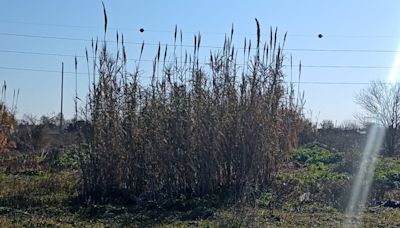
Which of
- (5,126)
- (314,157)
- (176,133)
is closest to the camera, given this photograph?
(176,133)

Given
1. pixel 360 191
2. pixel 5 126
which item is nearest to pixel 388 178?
pixel 360 191

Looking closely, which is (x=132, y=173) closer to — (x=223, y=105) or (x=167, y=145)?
(x=167, y=145)

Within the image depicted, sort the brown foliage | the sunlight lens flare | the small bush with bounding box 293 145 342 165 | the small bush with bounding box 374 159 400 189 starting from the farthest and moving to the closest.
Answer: the small bush with bounding box 293 145 342 165
the brown foliage
the small bush with bounding box 374 159 400 189
the sunlight lens flare

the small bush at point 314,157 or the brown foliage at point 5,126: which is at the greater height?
the brown foliage at point 5,126

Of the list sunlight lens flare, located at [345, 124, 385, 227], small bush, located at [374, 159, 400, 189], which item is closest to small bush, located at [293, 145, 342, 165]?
sunlight lens flare, located at [345, 124, 385, 227]

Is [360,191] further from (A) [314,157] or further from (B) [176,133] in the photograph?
(A) [314,157]

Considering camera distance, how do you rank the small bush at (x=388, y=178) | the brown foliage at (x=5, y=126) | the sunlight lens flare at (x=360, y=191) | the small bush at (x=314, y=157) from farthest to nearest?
the small bush at (x=314, y=157)
the brown foliage at (x=5, y=126)
the small bush at (x=388, y=178)
the sunlight lens flare at (x=360, y=191)

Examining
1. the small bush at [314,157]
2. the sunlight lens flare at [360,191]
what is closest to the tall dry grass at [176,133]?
the sunlight lens flare at [360,191]

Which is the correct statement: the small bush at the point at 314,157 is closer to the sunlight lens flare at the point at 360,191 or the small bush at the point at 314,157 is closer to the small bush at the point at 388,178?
the sunlight lens flare at the point at 360,191

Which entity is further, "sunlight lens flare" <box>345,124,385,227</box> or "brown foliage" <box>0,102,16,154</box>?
"brown foliage" <box>0,102,16,154</box>

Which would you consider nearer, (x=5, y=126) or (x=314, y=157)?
(x=5, y=126)

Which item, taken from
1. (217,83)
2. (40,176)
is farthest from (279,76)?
(40,176)

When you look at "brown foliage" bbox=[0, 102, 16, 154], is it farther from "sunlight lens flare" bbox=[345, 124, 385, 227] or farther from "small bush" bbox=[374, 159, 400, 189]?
"small bush" bbox=[374, 159, 400, 189]

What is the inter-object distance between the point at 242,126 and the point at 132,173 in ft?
7.96
